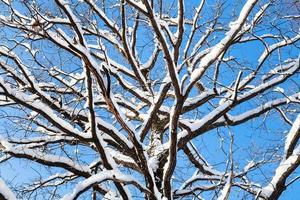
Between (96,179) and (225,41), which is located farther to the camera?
(225,41)

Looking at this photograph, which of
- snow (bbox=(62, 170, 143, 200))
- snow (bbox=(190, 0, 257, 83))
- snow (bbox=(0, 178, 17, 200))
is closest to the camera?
snow (bbox=(0, 178, 17, 200))

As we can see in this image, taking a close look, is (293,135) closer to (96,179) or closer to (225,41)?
(225,41)

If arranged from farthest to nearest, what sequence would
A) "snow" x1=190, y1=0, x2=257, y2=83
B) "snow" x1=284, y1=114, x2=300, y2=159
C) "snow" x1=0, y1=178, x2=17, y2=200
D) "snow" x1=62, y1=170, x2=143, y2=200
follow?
"snow" x1=284, y1=114, x2=300, y2=159 → "snow" x1=190, y1=0, x2=257, y2=83 → "snow" x1=62, y1=170, x2=143, y2=200 → "snow" x1=0, y1=178, x2=17, y2=200

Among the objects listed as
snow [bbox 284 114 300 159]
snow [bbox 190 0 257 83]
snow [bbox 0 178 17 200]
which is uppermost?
snow [bbox 190 0 257 83]

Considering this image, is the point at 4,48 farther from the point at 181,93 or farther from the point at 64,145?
the point at 181,93

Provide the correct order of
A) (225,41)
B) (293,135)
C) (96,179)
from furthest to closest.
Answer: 1. (293,135)
2. (225,41)
3. (96,179)

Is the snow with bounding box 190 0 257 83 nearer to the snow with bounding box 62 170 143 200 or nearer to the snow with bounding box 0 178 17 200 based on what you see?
the snow with bounding box 62 170 143 200

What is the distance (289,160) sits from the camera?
5.73 m

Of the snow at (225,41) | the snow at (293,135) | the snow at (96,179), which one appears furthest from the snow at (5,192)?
the snow at (293,135)

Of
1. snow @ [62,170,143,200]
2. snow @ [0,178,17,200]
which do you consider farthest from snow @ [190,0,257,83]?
snow @ [0,178,17,200]

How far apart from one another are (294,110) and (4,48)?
5.13m

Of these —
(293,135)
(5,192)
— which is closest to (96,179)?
(5,192)

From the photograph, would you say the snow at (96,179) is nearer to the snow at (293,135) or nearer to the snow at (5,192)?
→ the snow at (5,192)

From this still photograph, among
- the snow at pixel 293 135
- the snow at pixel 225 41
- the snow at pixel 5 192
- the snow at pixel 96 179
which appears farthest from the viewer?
the snow at pixel 293 135
